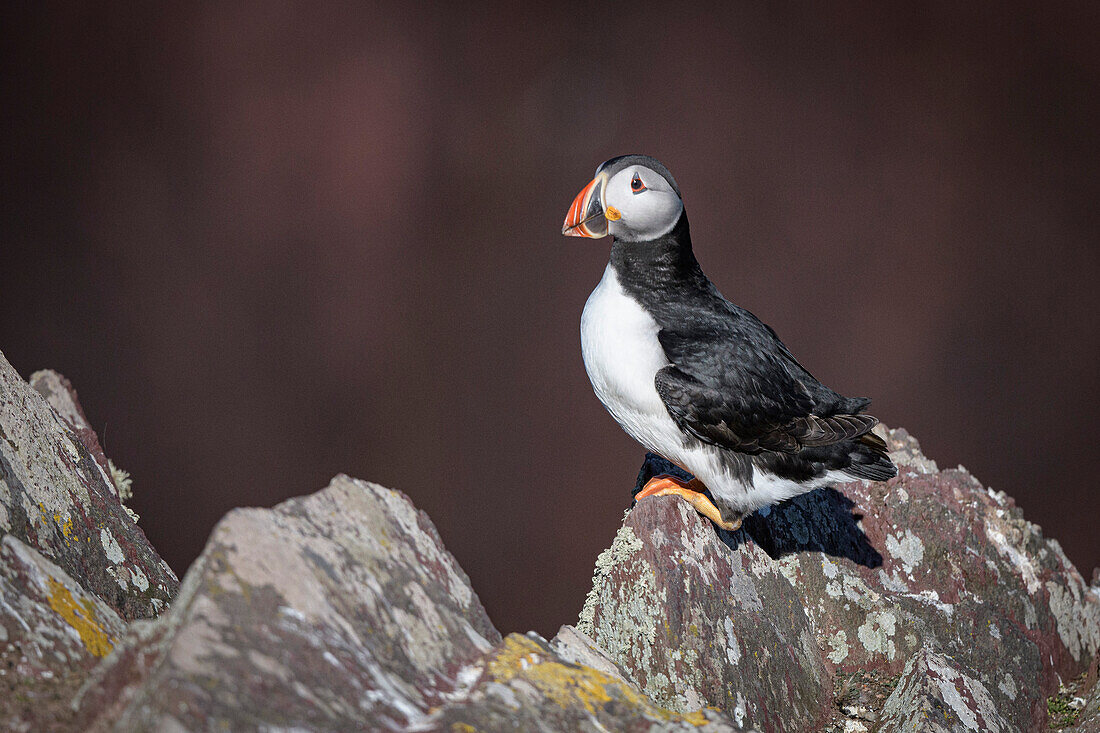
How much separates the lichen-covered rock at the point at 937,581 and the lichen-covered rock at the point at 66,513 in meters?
2.45

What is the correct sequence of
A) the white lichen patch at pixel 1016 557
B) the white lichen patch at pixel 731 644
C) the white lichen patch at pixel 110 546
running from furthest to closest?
the white lichen patch at pixel 1016 557 < the white lichen patch at pixel 731 644 < the white lichen patch at pixel 110 546

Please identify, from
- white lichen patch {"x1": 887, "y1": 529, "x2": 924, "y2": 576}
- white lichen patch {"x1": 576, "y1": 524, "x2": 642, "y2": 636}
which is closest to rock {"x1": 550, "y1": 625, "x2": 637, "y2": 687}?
white lichen patch {"x1": 576, "y1": 524, "x2": 642, "y2": 636}

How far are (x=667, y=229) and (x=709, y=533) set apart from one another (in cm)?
127

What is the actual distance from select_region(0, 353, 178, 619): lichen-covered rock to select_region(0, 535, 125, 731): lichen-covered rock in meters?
0.25

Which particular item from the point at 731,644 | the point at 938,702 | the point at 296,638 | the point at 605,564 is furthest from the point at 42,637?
the point at 938,702

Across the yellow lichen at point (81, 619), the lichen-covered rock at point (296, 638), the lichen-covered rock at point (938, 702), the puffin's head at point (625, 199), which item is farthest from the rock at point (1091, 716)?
the yellow lichen at point (81, 619)

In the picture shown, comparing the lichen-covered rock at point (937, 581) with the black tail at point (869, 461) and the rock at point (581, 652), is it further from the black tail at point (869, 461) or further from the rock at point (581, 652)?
the rock at point (581, 652)

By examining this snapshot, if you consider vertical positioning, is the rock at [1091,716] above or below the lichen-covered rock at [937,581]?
below

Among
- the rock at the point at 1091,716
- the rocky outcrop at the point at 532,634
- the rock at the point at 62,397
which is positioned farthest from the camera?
the rock at the point at 62,397

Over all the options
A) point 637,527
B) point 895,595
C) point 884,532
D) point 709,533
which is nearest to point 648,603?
point 637,527

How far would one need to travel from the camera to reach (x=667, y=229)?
362 cm

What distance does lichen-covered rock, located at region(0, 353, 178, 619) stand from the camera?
244cm

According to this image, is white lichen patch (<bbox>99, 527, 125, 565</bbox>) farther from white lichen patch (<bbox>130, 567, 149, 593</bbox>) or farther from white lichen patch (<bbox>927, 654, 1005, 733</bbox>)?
white lichen patch (<bbox>927, 654, 1005, 733</bbox>)

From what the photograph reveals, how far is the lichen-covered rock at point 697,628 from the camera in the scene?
2.91 meters
